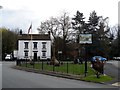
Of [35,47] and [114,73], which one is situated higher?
[35,47]

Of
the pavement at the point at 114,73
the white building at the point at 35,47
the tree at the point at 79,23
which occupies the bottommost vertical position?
the pavement at the point at 114,73

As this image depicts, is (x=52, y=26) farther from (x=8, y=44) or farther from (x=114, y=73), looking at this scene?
(x=114, y=73)

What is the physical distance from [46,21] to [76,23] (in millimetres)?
14487

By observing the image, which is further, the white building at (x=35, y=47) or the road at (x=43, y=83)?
the white building at (x=35, y=47)

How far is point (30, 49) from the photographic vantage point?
94438 mm

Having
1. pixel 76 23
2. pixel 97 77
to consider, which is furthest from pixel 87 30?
pixel 97 77

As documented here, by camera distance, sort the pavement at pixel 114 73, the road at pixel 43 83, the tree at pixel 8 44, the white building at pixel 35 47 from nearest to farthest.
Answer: the road at pixel 43 83 < the pavement at pixel 114 73 < the white building at pixel 35 47 < the tree at pixel 8 44

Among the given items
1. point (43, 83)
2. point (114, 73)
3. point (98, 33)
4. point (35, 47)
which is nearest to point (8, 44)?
point (35, 47)

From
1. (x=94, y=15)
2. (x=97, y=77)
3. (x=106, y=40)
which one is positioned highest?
(x=94, y=15)

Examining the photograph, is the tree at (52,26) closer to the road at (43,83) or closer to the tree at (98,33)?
the tree at (98,33)

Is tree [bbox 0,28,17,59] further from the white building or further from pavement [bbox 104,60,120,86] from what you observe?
pavement [bbox 104,60,120,86]

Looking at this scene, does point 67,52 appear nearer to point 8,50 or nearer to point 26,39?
point 26,39

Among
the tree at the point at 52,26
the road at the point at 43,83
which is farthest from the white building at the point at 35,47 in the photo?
the road at the point at 43,83

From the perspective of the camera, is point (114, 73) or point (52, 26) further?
point (52, 26)
